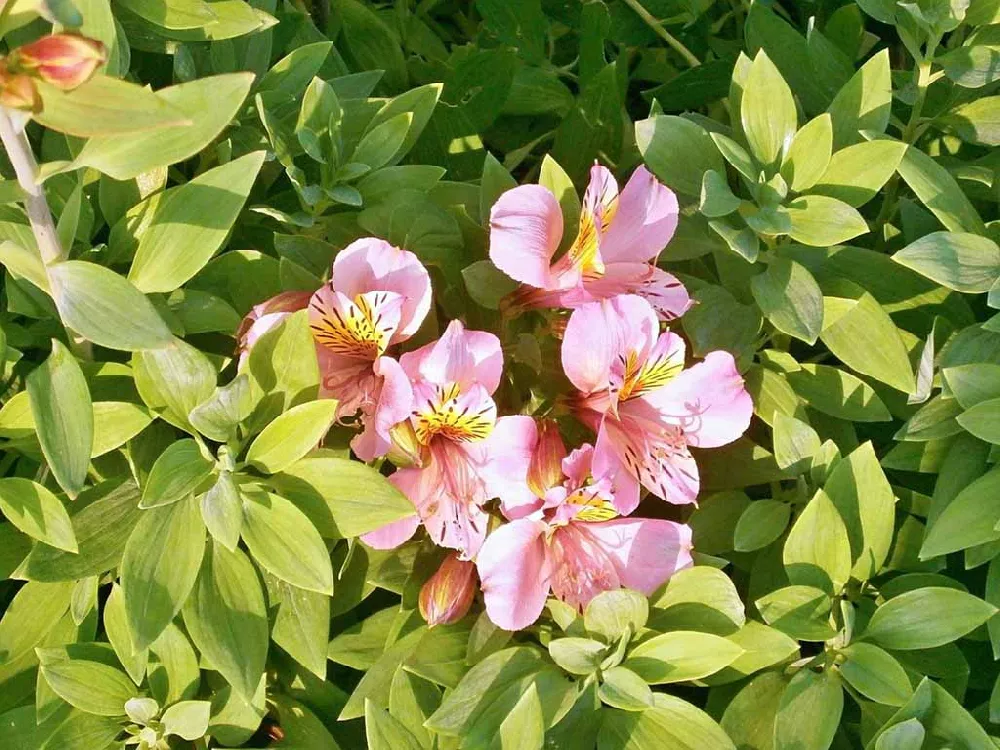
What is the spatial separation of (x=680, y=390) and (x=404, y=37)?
2.42ft

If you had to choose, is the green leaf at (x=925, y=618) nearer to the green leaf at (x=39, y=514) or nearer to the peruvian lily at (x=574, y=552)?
the peruvian lily at (x=574, y=552)

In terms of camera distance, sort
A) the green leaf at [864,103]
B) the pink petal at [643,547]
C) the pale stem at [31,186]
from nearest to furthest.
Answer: the pale stem at [31,186] → the pink petal at [643,547] → the green leaf at [864,103]

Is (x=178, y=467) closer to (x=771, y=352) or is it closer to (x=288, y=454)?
(x=288, y=454)

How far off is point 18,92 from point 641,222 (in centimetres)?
52

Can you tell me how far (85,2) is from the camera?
76 cm

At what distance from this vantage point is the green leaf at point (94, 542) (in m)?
0.86

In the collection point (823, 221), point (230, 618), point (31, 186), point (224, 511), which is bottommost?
point (230, 618)

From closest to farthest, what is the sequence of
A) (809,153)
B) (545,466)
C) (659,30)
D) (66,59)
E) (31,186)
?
(66,59)
(31,186)
(545,466)
(809,153)
(659,30)

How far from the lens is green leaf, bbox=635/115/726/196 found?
0.98 metres

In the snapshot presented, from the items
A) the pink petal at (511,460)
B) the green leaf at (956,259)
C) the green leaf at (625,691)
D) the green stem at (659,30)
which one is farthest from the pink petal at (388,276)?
the green stem at (659,30)

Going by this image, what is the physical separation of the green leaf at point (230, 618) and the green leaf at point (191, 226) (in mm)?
236

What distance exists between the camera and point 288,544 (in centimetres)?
82

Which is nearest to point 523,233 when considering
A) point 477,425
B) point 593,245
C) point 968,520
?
point 593,245

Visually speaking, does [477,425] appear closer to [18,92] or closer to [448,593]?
[448,593]
